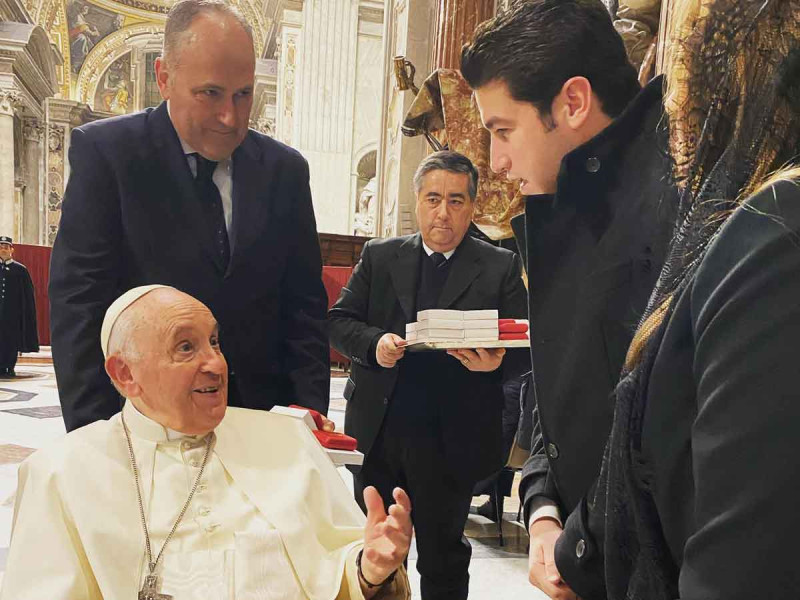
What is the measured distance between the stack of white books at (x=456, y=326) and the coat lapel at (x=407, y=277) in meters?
0.42

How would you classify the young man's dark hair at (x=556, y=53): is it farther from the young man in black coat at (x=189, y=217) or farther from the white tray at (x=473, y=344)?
the white tray at (x=473, y=344)

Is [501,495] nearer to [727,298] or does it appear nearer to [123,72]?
[727,298]

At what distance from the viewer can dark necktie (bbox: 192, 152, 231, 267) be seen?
214 cm

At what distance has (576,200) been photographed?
4.53ft

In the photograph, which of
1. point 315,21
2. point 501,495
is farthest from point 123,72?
point 501,495

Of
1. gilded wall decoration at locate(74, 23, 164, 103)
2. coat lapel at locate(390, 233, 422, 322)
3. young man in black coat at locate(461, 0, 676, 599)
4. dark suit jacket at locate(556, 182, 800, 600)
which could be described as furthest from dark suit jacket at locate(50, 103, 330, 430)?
gilded wall decoration at locate(74, 23, 164, 103)

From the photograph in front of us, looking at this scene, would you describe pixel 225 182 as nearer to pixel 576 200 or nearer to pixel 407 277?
pixel 407 277

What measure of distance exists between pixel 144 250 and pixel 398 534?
3.81ft

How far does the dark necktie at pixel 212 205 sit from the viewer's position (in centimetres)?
214

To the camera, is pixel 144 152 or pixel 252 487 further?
pixel 144 152

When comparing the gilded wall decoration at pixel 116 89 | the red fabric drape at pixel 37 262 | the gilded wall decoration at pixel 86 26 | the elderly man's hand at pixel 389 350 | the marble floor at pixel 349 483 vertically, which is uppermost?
the gilded wall decoration at pixel 86 26

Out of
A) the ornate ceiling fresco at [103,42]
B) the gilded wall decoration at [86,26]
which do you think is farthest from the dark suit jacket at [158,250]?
the gilded wall decoration at [86,26]

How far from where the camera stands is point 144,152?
6.87 feet

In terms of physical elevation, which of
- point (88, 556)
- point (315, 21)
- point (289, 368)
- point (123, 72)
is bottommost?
point (88, 556)
